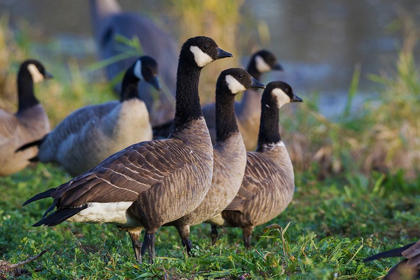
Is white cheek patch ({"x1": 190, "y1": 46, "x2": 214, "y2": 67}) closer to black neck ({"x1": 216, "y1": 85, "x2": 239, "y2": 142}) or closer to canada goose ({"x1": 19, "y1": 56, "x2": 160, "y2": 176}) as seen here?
black neck ({"x1": 216, "y1": 85, "x2": 239, "y2": 142})

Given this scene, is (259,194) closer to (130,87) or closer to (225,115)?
(225,115)

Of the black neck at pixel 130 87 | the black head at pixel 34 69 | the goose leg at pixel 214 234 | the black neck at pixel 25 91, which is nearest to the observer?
the goose leg at pixel 214 234

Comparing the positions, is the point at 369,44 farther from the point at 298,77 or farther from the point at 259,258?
the point at 259,258

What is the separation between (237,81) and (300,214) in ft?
6.77

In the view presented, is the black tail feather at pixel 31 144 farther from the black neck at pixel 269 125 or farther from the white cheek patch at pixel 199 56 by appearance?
the white cheek patch at pixel 199 56

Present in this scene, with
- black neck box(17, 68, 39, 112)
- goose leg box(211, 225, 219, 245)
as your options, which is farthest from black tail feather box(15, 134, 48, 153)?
goose leg box(211, 225, 219, 245)

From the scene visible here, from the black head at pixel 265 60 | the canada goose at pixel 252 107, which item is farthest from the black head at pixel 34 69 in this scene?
the black head at pixel 265 60

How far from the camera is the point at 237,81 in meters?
5.80

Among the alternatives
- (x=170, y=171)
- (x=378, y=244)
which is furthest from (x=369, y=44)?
(x=170, y=171)

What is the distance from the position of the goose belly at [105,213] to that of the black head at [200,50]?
1.41 meters

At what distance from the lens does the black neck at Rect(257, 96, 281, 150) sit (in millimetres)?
6645

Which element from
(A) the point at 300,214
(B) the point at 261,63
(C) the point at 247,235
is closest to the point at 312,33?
(B) the point at 261,63

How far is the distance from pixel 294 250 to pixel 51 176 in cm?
522

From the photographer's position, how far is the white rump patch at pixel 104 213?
4680 millimetres
